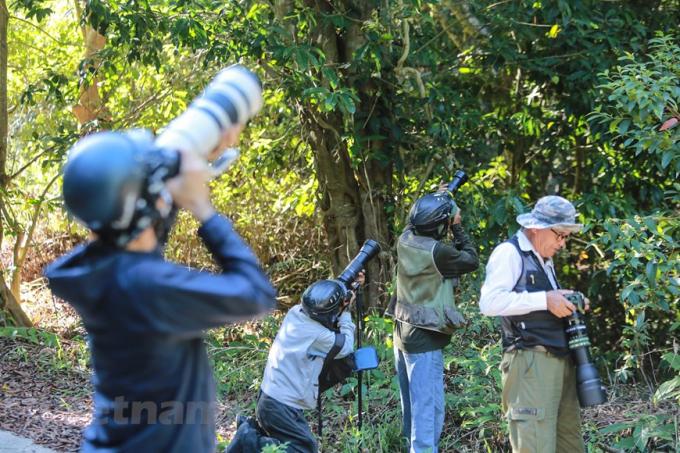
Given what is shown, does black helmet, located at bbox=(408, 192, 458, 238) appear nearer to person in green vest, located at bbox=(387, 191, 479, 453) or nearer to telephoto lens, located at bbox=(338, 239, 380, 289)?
person in green vest, located at bbox=(387, 191, 479, 453)

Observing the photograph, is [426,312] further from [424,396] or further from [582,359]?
[582,359]

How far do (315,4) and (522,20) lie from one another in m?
1.98

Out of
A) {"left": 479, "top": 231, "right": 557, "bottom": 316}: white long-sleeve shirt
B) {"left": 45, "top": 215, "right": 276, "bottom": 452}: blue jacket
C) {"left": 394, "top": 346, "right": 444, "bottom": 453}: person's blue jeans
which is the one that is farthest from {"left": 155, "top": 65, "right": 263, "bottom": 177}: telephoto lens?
{"left": 394, "top": 346, "right": 444, "bottom": 453}: person's blue jeans

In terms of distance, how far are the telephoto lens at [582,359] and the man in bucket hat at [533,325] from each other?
68 mm

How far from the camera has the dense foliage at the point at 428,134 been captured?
6.42 m

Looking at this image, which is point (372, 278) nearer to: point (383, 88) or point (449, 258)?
point (383, 88)

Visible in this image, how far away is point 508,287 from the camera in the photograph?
4.70m

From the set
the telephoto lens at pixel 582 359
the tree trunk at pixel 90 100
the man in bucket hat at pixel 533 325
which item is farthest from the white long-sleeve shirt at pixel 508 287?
the tree trunk at pixel 90 100

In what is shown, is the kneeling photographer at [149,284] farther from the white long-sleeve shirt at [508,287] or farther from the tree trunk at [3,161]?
the tree trunk at [3,161]

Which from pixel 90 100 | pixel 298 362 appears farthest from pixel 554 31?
pixel 90 100

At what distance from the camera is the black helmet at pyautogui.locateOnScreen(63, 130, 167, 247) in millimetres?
2004

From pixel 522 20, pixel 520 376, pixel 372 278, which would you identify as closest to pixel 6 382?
pixel 372 278

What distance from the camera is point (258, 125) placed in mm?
10039

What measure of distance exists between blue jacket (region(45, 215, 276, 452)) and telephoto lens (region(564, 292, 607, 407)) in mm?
2835
